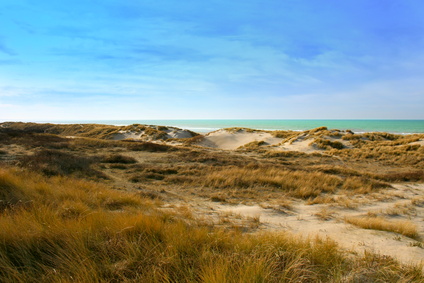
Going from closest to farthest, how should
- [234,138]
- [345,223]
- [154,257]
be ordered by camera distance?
1. [154,257]
2. [345,223]
3. [234,138]

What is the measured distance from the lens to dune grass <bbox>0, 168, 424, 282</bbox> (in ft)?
8.54

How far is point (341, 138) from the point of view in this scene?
98.4ft

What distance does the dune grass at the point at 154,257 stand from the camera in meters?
2.60

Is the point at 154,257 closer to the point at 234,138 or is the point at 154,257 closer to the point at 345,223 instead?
the point at 345,223

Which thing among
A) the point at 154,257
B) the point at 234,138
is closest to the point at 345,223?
the point at 154,257

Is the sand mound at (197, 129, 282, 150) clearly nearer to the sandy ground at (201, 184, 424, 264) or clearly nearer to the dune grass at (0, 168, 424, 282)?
the sandy ground at (201, 184, 424, 264)

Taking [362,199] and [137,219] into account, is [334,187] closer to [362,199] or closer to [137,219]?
[362,199]

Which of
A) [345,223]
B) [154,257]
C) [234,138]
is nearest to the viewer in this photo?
[154,257]

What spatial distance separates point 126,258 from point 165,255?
486 mm

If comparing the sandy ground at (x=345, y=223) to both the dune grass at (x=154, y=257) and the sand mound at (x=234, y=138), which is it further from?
the sand mound at (x=234, y=138)

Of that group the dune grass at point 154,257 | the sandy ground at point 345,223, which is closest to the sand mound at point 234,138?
the sandy ground at point 345,223

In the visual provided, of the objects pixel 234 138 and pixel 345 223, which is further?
pixel 234 138

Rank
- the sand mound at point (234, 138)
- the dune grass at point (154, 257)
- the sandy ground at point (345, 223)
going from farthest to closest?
the sand mound at point (234, 138) < the sandy ground at point (345, 223) < the dune grass at point (154, 257)

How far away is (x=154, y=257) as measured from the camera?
9.61 feet
